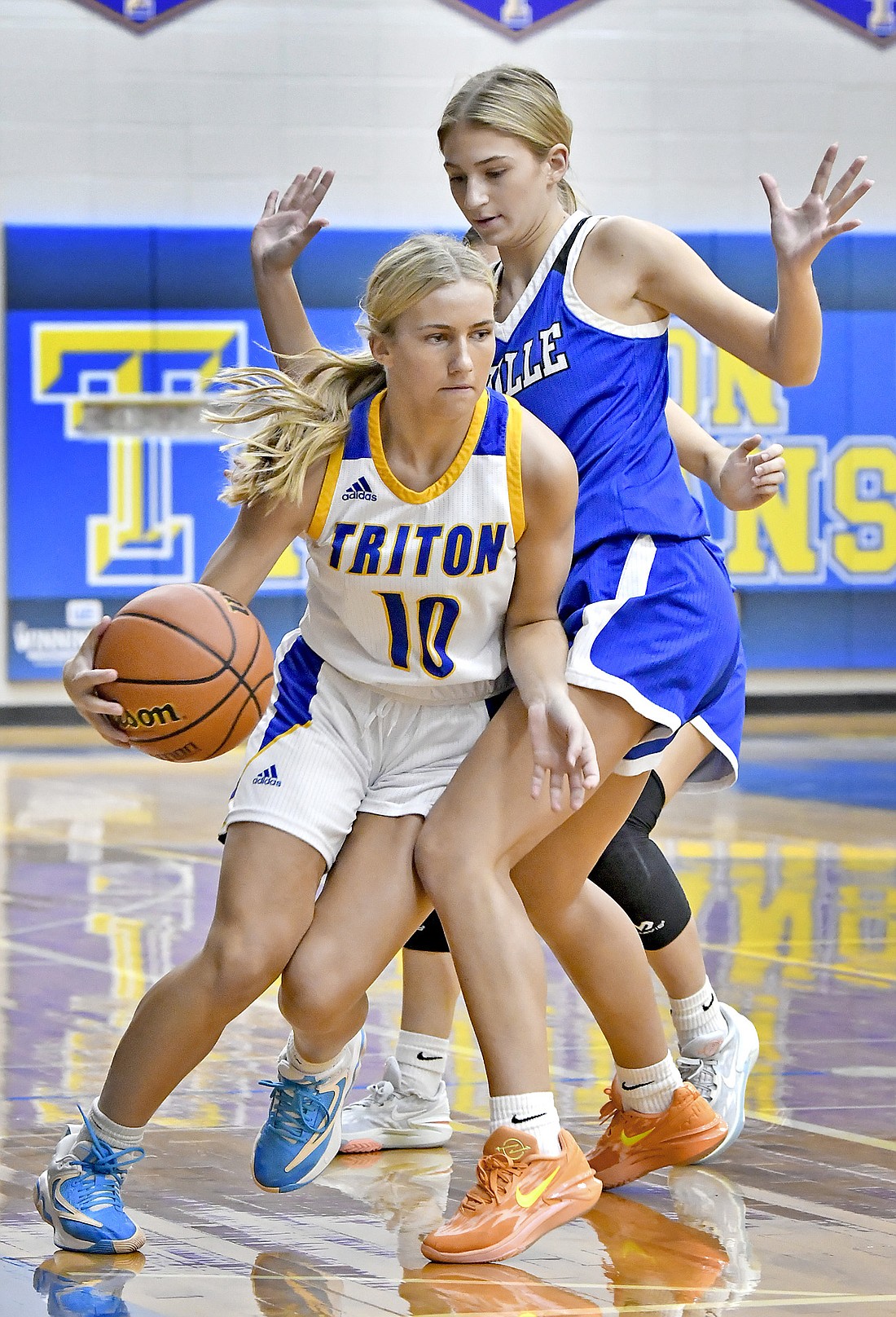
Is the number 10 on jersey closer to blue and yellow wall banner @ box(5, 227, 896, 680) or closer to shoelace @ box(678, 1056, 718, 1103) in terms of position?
shoelace @ box(678, 1056, 718, 1103)

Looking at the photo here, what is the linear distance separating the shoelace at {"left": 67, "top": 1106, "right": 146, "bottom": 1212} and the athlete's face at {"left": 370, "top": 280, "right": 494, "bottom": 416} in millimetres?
1276

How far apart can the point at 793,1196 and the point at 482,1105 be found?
91 cm

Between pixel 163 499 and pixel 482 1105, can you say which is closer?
pixel 482 1105

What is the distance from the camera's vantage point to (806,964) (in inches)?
226

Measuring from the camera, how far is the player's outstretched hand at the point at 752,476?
3531mm

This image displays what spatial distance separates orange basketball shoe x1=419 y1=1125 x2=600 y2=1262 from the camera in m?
2.96

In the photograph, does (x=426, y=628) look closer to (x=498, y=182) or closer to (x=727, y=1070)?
(x=498, y=182)

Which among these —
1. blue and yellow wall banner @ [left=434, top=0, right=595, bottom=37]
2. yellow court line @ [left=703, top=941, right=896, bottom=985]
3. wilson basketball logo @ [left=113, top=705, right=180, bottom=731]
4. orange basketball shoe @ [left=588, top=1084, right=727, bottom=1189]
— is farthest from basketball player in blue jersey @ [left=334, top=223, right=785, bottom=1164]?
blue and yellow wall banner @ [left=434, top=0, right=595, bottom=37]

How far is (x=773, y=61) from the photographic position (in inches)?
658

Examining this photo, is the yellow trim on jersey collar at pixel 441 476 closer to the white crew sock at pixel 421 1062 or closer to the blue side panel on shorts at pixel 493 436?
the blue side panel on shorts at pixel 493 436

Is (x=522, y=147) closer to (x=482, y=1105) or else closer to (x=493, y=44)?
(x=482, y=1105)

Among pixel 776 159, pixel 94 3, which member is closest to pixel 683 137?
pixel 776 159

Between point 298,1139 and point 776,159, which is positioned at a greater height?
point 776,159

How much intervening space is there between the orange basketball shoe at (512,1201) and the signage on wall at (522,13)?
14.8 meters
